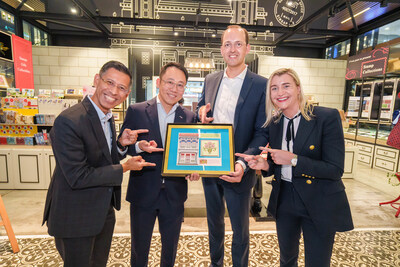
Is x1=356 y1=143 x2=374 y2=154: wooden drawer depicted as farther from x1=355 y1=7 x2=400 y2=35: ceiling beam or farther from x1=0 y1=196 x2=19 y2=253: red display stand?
x1=0 y1=196 x2=19 y2=253: red display stand

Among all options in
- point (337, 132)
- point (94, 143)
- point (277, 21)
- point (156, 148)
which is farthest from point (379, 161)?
point (94, 143)

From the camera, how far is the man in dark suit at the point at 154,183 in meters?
1.58

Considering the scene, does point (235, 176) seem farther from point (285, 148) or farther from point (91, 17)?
point (91, 17)

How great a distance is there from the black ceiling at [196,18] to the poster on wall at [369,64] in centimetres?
122

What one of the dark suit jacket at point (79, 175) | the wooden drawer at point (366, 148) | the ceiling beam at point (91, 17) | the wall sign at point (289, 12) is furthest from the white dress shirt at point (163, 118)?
the wall sign at point (289, 12)

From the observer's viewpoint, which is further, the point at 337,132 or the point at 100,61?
the point at 100,61

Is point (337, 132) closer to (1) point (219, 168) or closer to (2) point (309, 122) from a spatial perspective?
(2) point (309, 122)

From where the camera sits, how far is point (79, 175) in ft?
3.80

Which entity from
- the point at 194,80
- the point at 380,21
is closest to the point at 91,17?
the point at 194,80

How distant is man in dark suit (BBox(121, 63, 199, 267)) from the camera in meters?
1.58

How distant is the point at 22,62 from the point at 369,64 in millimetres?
10544

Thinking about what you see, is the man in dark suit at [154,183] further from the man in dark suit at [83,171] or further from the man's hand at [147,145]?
the man in dark suit at [83,171]

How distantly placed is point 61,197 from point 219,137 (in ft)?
3.48

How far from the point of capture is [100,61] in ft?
26.4
